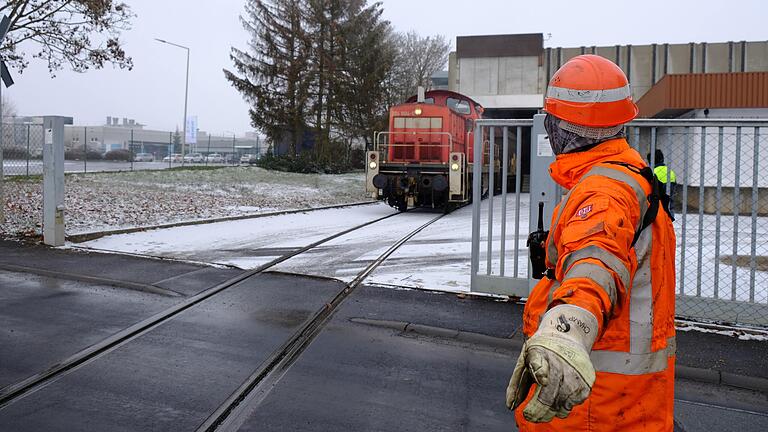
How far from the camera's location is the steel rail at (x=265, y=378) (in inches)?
156

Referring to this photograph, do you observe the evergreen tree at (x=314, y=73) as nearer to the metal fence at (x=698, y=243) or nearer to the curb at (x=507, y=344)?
the metal fence at (x=698, y=243)

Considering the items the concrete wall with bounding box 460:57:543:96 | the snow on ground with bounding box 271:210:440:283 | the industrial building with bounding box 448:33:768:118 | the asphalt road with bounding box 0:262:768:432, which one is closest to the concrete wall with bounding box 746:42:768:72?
the industrial building with bounding box 448:33:768:118

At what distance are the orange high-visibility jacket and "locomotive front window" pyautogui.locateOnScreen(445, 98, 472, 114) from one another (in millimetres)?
17339

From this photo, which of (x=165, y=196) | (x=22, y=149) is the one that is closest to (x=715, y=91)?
(x=165, y=196)

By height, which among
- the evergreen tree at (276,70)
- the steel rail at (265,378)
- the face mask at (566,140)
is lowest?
the steel rail at (265,378)

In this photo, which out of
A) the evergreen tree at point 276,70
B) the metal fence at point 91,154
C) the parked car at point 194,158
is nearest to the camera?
the metal fence at point 91,154

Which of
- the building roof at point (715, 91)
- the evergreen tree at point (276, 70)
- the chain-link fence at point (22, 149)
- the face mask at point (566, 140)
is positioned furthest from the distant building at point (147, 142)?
the face mask at point (566, 140)

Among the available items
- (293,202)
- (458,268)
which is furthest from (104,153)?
(458,268)

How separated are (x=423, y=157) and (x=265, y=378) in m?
14.5

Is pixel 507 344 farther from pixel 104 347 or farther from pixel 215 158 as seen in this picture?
pixel 215 158

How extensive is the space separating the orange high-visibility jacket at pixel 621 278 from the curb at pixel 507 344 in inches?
133

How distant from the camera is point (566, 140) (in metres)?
2.08

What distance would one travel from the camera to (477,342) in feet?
18.9

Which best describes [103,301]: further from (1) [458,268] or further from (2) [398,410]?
(1) [458,268]
